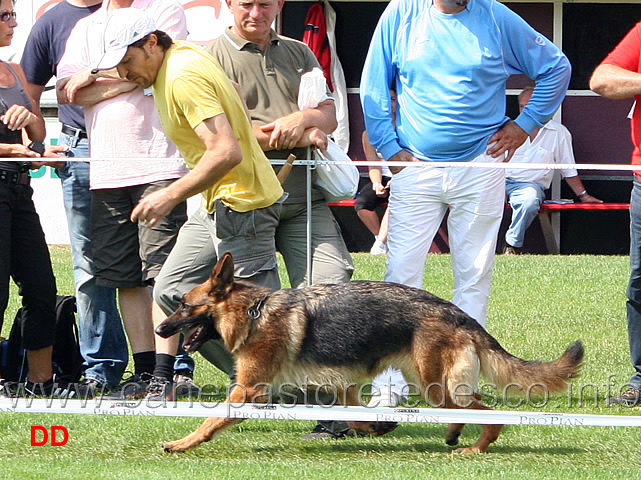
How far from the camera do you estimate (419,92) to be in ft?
17.9

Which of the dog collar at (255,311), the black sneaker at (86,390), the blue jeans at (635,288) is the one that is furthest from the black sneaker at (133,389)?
the blue jeans at (635,288)

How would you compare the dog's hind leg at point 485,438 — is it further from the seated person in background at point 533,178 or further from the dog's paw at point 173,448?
the seated person in background at point 533,178

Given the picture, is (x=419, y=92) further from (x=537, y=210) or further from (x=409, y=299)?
(x=537, y=210)

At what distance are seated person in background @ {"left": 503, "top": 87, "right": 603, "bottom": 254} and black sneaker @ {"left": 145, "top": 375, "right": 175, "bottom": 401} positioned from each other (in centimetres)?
634

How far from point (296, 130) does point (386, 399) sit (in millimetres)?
1476

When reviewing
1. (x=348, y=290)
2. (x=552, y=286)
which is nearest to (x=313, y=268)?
(x=348, y=290)

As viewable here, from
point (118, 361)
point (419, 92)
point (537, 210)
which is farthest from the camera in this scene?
point (537, 210)

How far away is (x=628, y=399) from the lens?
17.8 feet

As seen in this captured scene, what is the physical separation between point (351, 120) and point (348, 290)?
25.6 feet

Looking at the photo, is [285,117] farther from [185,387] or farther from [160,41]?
[185,387]

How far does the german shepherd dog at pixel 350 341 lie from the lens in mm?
4516

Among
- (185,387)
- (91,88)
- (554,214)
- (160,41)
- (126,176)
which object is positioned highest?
(160,41)

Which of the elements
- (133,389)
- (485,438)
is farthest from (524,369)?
(133,389)

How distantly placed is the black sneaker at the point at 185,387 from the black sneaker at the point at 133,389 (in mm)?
167
